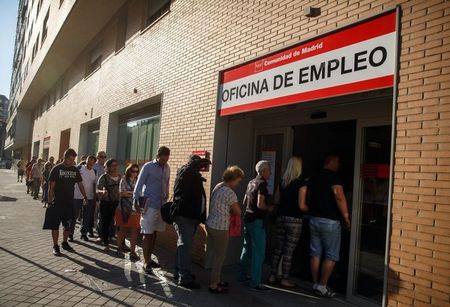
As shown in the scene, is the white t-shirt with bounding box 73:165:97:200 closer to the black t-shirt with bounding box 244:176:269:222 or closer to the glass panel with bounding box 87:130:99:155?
the black t-shirt with bounding box 244:176:269:222

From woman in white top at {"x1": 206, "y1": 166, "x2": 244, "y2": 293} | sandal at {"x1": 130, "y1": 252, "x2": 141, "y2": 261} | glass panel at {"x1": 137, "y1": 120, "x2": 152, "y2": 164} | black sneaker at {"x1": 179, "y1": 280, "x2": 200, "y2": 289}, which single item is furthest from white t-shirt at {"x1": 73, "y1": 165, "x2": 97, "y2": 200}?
woman in white top at {"x1": 206, "y1": 166, "x2": 244, "y2": 293}

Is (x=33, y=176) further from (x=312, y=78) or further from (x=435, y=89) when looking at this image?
(x=435, y=89)

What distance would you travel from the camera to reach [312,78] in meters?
4.77

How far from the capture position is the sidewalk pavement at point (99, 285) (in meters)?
4.51

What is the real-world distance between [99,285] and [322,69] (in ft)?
12.9

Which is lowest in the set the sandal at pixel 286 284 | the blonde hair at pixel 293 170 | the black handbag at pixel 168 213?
the sandal at pixel 286 284

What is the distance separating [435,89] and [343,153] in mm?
1942

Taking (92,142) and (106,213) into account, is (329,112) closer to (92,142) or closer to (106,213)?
(106,213)

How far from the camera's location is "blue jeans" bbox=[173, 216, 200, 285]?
5.15 m

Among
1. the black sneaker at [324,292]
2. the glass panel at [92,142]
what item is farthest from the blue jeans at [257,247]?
the glass panel at [92,142]

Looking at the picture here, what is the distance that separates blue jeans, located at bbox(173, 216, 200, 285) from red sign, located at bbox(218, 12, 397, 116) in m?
1.94

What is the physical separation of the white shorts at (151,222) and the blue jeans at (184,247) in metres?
0.78

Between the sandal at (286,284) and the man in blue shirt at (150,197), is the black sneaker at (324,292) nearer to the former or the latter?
the sandal at (286,284)

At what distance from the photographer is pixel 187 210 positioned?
202 inches
